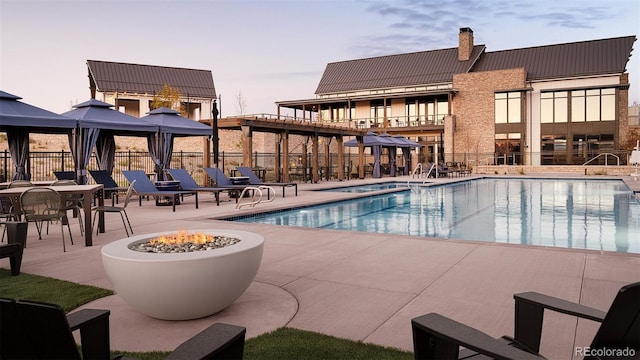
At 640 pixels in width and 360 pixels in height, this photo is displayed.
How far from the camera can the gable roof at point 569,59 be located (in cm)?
3922

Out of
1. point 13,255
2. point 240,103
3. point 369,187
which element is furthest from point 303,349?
point 240,103

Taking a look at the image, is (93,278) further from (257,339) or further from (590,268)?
(590,268)

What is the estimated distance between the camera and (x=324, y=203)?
1441 cm

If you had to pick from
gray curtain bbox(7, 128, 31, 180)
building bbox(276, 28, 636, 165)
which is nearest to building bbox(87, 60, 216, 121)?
building bbox(276, 28, 636, 165)

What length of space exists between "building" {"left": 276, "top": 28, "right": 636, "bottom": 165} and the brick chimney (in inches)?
3.6

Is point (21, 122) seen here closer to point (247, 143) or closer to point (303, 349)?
point (247, 143)

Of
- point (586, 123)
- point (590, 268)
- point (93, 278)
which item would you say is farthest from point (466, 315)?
point (586, 123)

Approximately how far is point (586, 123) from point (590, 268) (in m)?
38.7

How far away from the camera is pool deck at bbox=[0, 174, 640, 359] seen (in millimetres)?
3623

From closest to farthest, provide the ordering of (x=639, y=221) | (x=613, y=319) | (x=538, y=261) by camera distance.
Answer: (x=613, y=319) < (x=538, y=261) < (x=639, y=221)

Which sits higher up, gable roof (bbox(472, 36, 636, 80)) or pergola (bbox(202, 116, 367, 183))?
gable roof (bbox(472, 36, 636, 80))

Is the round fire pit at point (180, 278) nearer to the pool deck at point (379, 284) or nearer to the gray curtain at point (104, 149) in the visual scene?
the pool deck at point (379, 284)

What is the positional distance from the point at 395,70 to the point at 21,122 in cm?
4154

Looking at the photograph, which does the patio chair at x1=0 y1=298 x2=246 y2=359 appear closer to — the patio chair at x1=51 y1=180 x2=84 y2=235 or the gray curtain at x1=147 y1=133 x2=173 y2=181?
the patio chair at x1=51 y1=180 x2=84 y2=235
